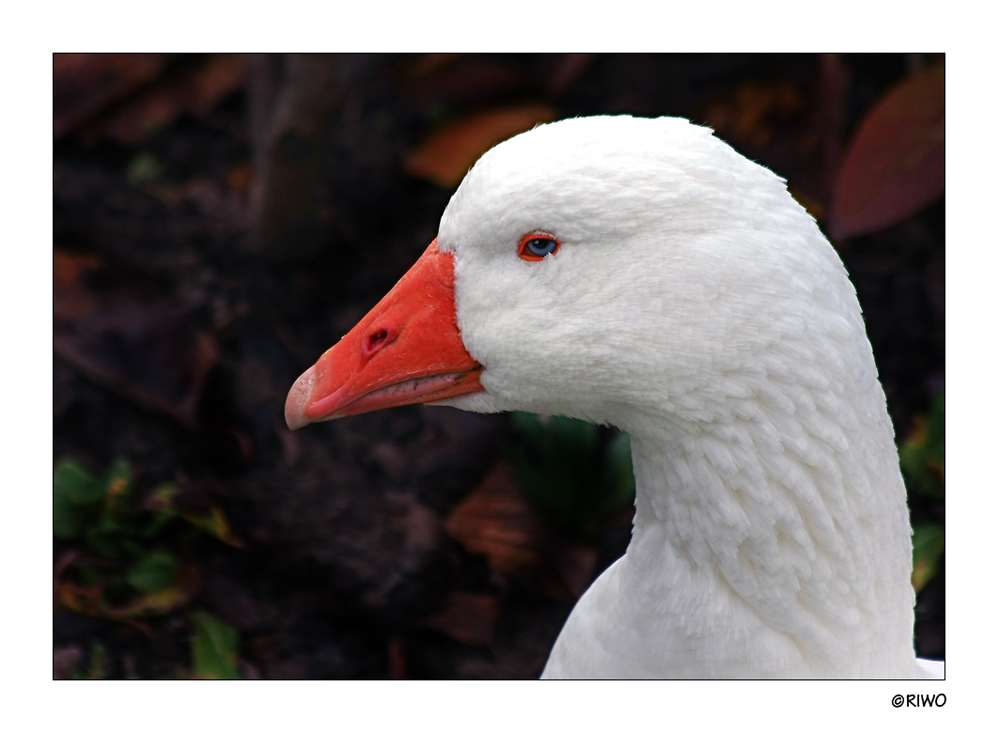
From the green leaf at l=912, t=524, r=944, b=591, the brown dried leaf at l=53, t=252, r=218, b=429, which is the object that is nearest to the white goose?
the green leaf at l=912, t=524, r=944, b=591

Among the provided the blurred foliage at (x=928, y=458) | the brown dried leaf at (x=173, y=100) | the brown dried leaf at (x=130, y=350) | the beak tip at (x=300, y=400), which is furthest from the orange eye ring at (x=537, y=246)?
the brown dried leaf at (x=173, y=100)

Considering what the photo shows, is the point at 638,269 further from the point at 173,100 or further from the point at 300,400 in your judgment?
the point at 173,100

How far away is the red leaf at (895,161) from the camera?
304 cm

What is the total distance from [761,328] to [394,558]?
8.29 feet

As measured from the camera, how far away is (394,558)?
12.4 feet

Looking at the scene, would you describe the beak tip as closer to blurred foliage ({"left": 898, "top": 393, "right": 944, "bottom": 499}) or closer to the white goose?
the white goose

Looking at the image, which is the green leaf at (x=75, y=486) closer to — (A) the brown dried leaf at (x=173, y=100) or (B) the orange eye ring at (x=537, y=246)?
(A) the brown dried leaf at (x=173, y=100)

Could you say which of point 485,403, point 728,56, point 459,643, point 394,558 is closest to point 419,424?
point 394,558

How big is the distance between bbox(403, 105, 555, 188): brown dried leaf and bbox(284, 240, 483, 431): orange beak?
2.39m

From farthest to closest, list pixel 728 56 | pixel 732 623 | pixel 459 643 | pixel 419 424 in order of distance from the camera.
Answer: pixel 419 424 < pixel 459 643 < pixel 728 56 < pixel 732 623

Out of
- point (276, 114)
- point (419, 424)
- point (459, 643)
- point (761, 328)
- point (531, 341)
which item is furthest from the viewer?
point (419, 424)

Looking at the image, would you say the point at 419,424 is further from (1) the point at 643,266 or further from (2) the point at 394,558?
(1) the point at 643,266

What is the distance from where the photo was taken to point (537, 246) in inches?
65.8

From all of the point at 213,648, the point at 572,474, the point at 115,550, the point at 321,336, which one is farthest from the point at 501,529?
the point at 115,550
